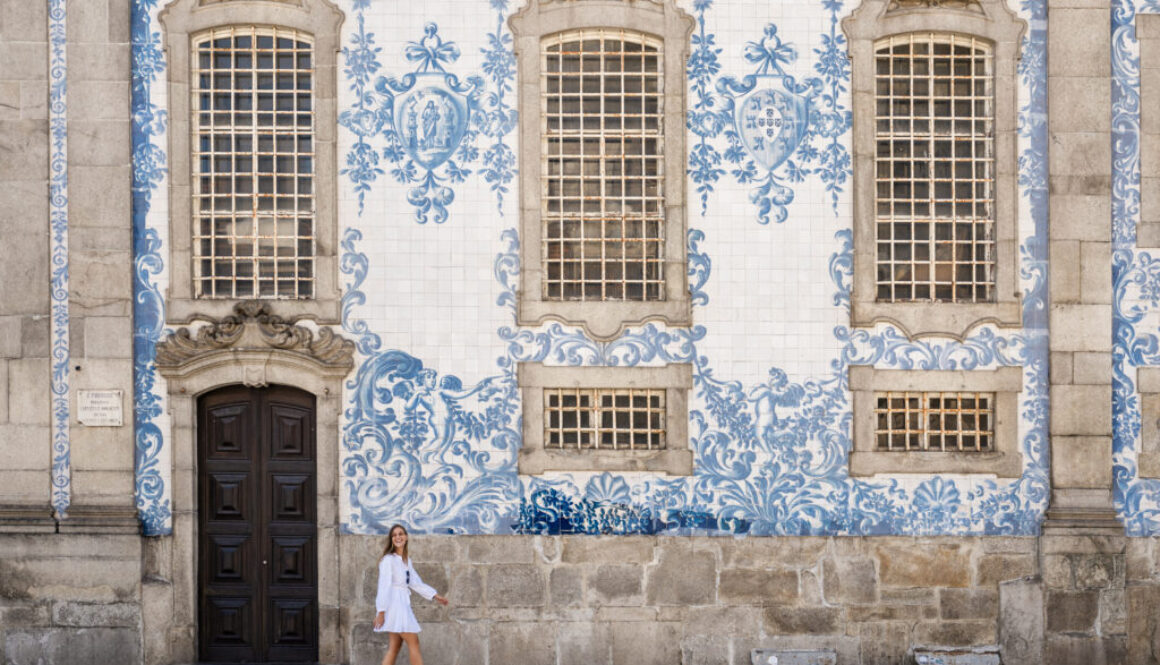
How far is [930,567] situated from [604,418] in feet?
9.65

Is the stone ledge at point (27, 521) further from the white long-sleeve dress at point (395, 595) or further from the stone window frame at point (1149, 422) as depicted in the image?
the stone window frame at point (1149, 422)

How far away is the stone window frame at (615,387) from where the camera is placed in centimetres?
982

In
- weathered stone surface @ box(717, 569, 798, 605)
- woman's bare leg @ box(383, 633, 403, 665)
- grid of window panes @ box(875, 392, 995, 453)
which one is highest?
grid of window panes @ box(875, 392, 995, 453)

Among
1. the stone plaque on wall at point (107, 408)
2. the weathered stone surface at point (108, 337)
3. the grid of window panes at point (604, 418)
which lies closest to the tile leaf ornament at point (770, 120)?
the grid of window panes at point (604, 418)

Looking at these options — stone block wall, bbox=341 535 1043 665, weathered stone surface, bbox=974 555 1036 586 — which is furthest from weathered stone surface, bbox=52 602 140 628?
weathered stone surface, bbox=974 555 1036 586

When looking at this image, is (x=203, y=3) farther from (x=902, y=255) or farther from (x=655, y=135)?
(x=902, y=255)

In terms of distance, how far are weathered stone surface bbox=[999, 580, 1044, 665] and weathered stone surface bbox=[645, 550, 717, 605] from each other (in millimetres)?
2392

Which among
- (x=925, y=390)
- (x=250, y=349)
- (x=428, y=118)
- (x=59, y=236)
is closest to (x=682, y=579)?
(x=925, y=390)

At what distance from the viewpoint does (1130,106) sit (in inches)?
388

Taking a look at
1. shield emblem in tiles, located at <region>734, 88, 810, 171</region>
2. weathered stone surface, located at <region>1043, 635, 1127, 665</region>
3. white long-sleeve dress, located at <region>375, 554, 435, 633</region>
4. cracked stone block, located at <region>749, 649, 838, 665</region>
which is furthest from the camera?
shield emblem in tiles, located at <region>734, 88, 810, 171</region>

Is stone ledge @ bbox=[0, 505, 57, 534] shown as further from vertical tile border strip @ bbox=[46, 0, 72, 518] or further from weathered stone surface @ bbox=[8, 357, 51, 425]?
weathered stone surface @ bbox=[8, 357, 51, 425]

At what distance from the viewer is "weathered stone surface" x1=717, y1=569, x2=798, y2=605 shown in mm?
9797

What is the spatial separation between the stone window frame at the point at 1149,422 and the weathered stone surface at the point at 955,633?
5.97 ft

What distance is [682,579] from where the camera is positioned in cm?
980
